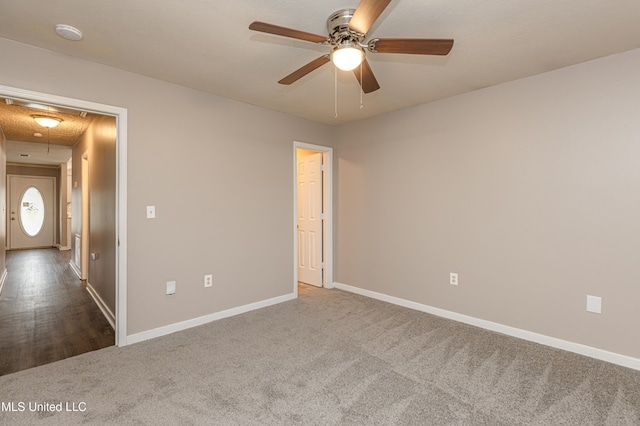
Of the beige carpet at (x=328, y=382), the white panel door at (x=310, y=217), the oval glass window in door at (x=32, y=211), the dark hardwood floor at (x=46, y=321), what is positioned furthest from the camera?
the oval glass window in door at (x=32, y=211)

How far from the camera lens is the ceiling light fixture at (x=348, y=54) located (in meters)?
1.80

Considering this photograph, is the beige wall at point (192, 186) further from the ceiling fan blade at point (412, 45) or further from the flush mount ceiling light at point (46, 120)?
the ceiling fan blade at point (412, 45)

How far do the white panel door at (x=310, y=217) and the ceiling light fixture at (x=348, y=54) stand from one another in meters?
2.83

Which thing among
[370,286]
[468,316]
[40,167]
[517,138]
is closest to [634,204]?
[517,138]

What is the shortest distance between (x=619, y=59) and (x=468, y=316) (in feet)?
8.55

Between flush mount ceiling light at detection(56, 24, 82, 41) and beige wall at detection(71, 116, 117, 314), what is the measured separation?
99 centimetres

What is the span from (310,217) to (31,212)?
9.23 metres

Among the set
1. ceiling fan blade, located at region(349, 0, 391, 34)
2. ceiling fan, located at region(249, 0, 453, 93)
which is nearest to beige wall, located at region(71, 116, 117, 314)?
ceiling fan, located at region(249, 0, 453, 93)

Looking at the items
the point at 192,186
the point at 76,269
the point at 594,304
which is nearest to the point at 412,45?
the point at 192,186

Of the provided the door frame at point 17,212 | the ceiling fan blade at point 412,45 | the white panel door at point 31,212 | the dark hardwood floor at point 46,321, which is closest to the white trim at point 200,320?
the dark hardwood floor at point 46,321

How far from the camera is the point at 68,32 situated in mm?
2135

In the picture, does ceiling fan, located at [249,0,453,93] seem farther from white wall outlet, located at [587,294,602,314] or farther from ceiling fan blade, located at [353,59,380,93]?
white wall outlet, located at [587,294,602,314]

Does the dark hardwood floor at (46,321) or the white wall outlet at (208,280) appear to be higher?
the white wall outlet at (208,280)

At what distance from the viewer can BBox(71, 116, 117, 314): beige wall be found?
10.7ft
